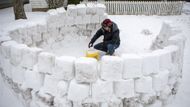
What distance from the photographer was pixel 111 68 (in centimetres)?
373

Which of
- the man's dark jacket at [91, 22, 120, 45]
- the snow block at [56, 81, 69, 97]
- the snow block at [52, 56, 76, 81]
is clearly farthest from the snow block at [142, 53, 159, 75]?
the man's dark jacket at [91, 22, 120, 45]

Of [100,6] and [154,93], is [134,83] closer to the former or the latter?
[154,93]

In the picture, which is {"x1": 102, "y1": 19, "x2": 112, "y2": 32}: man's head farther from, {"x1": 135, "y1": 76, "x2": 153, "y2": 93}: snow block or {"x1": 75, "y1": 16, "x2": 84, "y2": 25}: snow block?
{"x1": 75, "y1": 16, "x2": 84, "y2": 25}: snow block

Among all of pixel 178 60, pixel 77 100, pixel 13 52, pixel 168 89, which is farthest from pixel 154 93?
pixel 13 52

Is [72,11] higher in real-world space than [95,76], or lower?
higher

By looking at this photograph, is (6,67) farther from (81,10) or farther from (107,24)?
(81,10)

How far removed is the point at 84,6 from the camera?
8.28m

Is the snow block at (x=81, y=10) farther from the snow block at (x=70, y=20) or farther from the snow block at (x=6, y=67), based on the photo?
the snow block at (x=6, y=67)

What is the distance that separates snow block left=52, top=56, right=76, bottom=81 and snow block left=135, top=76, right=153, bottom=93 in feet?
3.37

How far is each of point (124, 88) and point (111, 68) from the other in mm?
413

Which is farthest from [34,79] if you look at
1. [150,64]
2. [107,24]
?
[107,24]

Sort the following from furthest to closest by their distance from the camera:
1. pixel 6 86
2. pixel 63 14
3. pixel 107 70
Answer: pixel 63 14
pixel 6 86
pixel 107 70

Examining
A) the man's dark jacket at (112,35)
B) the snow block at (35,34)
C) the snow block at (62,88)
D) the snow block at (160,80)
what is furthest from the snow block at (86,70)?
the snow block at (35,34)

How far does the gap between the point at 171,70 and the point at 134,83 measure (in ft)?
2.67
